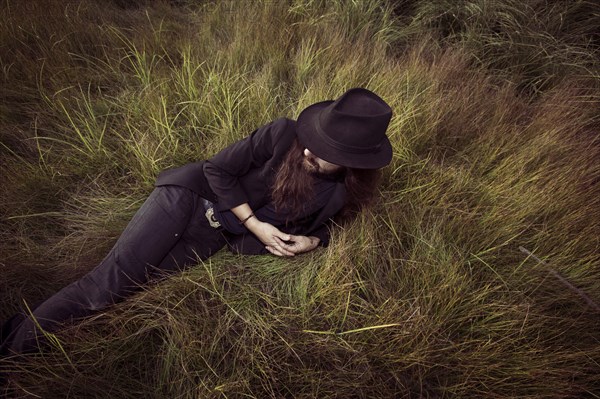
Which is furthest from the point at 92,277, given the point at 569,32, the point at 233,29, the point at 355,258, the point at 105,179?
the point at 569,32

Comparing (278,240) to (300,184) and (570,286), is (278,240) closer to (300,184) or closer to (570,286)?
(300,184)

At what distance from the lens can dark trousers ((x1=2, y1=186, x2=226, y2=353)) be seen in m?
1.45

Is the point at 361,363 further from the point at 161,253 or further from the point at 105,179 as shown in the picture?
the point at 105,179

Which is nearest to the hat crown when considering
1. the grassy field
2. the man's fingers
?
the grassy field

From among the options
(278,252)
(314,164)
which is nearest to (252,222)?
(278,252)

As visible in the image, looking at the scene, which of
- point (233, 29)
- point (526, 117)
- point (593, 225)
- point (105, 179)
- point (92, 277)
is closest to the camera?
point (92, 277)

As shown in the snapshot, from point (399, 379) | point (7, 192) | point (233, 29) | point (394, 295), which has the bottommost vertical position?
point (399, 379)

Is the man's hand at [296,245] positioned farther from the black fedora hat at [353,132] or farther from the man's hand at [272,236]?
the black fedora hat at [353,132]

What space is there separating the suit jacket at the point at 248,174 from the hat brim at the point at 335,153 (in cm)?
14

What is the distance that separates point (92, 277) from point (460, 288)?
165cm

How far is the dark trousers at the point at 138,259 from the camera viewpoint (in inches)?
57.2

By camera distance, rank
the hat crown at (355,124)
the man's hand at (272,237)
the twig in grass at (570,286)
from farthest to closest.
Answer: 1. the man's hand at (272,237)
2. the twig in grass at (570,286)
3. the hat crown at (355,124)

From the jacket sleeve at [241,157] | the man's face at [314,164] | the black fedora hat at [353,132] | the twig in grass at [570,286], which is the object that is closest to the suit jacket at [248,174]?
the jacket sleeve at [241,157]

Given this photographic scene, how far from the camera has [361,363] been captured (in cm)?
144
